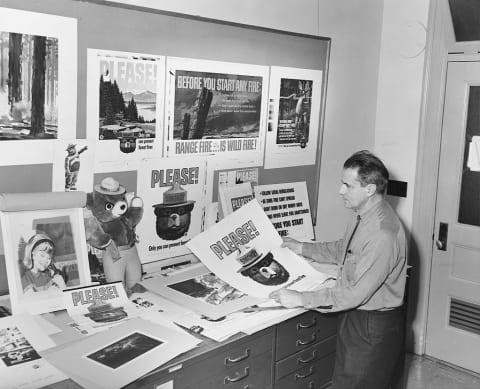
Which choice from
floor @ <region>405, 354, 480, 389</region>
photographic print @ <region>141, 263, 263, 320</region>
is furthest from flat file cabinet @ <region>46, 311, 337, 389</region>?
floor @ <region>405, 354, 480, 389</region>

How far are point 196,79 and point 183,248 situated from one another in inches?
30.7

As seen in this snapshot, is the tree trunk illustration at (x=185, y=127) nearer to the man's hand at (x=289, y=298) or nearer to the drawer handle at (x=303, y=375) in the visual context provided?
the man's hand at (x=289, y=298)

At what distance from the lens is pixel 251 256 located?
2.75 meters

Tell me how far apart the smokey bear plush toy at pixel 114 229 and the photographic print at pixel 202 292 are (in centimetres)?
10

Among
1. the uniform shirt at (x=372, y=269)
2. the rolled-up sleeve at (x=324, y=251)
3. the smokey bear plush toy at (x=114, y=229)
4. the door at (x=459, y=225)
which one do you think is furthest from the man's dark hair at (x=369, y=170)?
the door at (x=459, y=225)

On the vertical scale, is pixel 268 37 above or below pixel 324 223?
above

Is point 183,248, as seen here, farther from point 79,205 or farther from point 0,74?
point 0,74

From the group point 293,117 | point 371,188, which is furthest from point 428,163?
point 371,188

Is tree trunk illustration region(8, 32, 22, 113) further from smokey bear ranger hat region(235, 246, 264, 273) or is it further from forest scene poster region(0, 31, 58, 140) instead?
smokey bear ranger hat region(235, 246, 264, 273)

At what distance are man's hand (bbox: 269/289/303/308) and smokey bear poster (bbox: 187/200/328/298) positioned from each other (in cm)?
8

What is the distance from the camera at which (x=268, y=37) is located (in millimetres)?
3092

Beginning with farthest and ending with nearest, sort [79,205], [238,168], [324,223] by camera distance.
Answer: [324,223]
[238,168]
[79,205]

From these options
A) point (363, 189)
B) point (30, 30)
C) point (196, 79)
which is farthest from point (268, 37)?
point (30, 30)

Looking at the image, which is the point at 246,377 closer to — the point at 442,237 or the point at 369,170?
the point at 369,170
